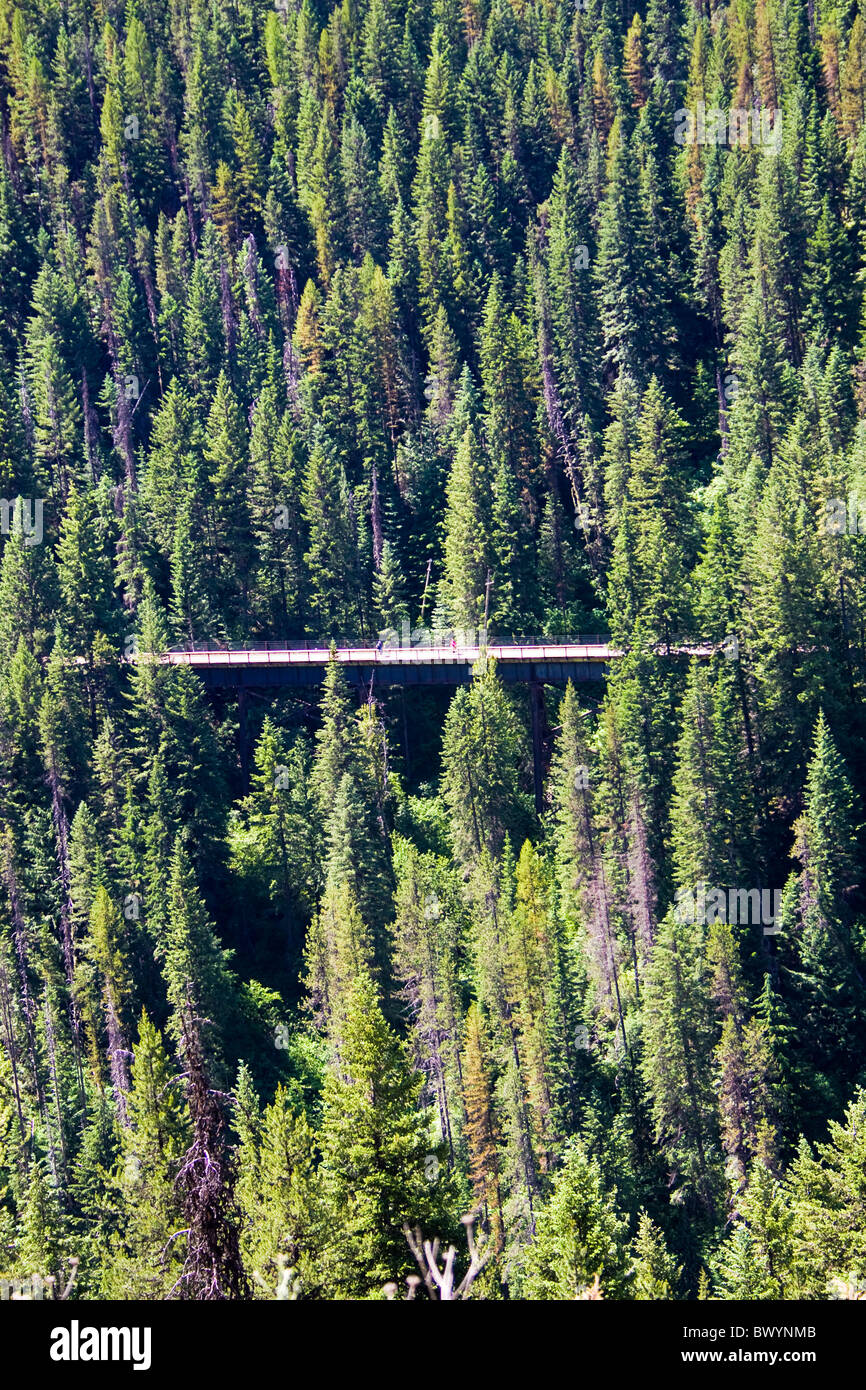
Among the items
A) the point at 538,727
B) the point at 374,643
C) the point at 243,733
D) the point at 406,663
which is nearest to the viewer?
the point at 538,727

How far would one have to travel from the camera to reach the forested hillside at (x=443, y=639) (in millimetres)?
55656

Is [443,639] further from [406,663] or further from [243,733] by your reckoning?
[243,733]

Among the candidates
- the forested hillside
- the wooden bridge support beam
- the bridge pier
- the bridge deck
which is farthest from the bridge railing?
the wooden bridge support beam

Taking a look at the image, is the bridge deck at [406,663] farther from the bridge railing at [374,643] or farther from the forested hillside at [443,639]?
the forested hillside at [443,639]

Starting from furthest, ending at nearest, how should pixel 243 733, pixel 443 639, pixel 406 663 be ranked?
1. pixel 443 639
2. pixel 243 733
3. pixel 406 663

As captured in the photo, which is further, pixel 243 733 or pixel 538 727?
pixel 243 733

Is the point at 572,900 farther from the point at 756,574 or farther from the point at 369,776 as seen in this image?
the point at 756,574

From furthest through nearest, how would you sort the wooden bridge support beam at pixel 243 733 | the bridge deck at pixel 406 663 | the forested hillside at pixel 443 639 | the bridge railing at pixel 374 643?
the bridge railing at pixel 374 643
the wooden bridge support beam at pixel 243 733
the bridge deck at pixel 406 663
the forested hillside at pixel 443 639

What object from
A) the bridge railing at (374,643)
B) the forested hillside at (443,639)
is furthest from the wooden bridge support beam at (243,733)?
the bridge railing at (374,643)

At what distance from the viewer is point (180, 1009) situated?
6981 cm

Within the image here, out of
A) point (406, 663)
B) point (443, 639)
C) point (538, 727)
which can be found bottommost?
point (538, 727)

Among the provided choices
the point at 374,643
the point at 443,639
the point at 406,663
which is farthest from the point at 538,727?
the point at 374,643

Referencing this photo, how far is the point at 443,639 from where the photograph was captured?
8619 cm

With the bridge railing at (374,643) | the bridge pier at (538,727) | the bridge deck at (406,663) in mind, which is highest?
the bridge railing at (374,643)
